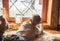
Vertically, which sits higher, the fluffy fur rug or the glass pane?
the glass pane

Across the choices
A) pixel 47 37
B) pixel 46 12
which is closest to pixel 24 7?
pixel 46 12

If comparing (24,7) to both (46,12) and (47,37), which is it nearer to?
(46,12)

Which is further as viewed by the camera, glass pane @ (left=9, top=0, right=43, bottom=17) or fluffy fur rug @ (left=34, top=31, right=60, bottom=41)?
A: glass pane @ (left=9, top=0, right=43, bottom=17)

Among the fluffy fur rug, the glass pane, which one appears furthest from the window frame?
the fluffy fur rug

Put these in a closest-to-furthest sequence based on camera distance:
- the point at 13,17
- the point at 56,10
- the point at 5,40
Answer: the point at 5,40 < the point at 56,10 < the point at 13,17

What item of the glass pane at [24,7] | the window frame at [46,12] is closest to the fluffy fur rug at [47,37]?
the window frame at [46,12]

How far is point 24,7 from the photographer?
8.41 ft

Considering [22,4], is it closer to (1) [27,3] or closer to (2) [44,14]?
(1) [27,3]

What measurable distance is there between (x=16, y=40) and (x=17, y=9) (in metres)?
0.92

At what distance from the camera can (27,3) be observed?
8.36 feet

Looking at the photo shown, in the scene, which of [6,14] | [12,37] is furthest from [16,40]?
[6,14]

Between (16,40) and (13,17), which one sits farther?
(13,17)

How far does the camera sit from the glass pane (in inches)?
100.0

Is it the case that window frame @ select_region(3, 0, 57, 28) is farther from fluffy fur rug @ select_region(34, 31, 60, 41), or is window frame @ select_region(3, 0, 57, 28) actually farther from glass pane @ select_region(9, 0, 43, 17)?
fluffy fur rug @ select_region(34, 31, 60, 41)
